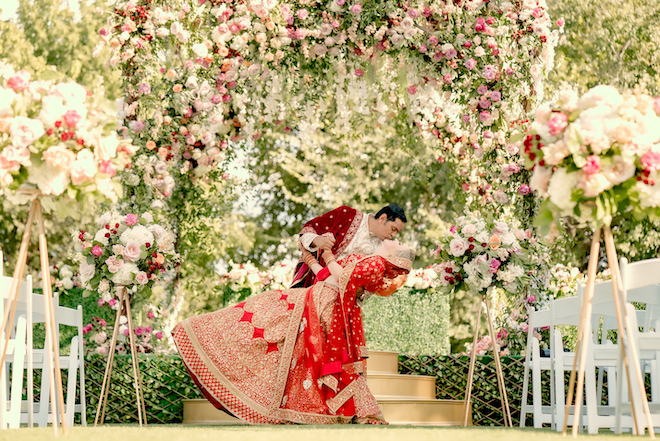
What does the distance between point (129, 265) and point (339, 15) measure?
301 centimetres

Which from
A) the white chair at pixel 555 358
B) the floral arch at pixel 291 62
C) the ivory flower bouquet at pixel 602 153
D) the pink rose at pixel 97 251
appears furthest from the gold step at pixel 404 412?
the ivory flower bouquet at pixel 602 153

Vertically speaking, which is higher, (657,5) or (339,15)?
(657,5)

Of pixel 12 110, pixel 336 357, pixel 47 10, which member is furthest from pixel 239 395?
pixel 47 10

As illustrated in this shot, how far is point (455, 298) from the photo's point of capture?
17.2m

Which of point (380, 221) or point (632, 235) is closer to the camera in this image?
point (380, 221)

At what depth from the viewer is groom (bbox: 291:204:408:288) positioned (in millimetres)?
6555

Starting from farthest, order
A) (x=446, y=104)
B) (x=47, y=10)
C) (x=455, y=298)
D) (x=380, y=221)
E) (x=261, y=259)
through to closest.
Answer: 1. (x=47, y=10)
2. (x=261, y=259)
3. (x=455, y=298)
4. (x=446, y=104)
5. (x=380, y=221)

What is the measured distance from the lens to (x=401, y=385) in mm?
7527

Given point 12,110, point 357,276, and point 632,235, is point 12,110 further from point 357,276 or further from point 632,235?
point 632,235

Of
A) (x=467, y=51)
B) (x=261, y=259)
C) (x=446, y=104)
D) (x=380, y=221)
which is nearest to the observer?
(x=380, y=221)

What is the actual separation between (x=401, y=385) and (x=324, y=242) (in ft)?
5.94

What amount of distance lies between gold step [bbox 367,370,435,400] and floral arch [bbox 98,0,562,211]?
5.96ft

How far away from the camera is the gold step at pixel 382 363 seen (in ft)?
25.8

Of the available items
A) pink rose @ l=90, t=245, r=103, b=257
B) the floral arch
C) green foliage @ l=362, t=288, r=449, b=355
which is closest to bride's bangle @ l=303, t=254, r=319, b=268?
pink rose @ l=90, t=245, r=103, b=257
